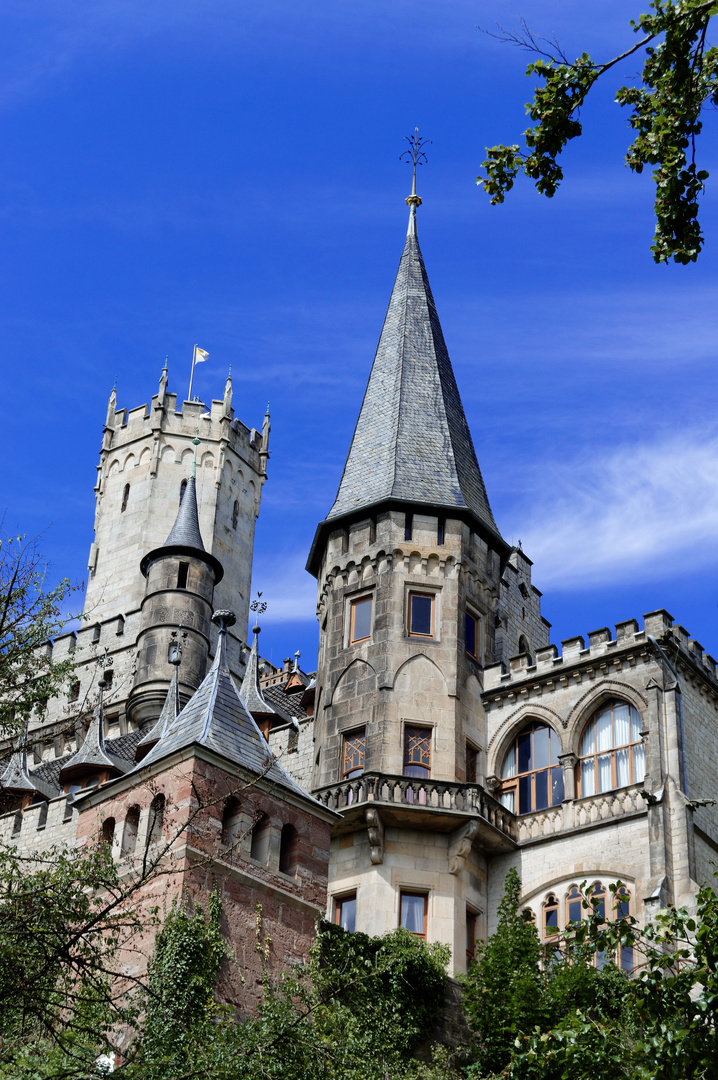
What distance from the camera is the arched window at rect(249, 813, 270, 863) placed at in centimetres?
2562

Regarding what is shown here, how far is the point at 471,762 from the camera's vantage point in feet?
119

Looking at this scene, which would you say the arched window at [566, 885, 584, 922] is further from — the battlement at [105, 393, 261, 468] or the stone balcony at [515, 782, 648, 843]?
the battlement at [105, 393, 261, 468]

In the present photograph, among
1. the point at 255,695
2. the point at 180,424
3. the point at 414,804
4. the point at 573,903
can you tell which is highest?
the point at 180,424

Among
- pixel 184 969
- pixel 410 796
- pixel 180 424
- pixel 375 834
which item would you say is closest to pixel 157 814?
pixel 184 969

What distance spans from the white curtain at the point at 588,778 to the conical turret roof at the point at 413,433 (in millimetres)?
6907

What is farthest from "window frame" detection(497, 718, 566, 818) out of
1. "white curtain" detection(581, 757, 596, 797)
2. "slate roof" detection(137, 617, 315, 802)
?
"slate roof" detection(137, 617, 315, 802)

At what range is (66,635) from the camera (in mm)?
59906

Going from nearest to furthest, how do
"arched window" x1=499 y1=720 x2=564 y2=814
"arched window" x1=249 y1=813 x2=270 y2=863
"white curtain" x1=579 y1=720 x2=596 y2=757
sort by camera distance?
"arched window" x1=249 y1=813 x2=270 y2=863 < "white curtain" x1=579 y1=720 x2=596 y2=757 < "arched window" x1=499 y1=720 x2=564 y2=814

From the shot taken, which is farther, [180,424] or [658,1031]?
[180,424]

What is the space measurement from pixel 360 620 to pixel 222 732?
11138mm

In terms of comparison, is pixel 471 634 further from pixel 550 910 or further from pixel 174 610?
pixel 174 610

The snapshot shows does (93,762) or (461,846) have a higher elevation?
(93,762)

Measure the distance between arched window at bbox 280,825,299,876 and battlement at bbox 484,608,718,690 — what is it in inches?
450

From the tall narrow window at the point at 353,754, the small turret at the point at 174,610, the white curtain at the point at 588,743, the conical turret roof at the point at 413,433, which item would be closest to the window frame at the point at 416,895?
the tall narrow window at the point at 353,754
